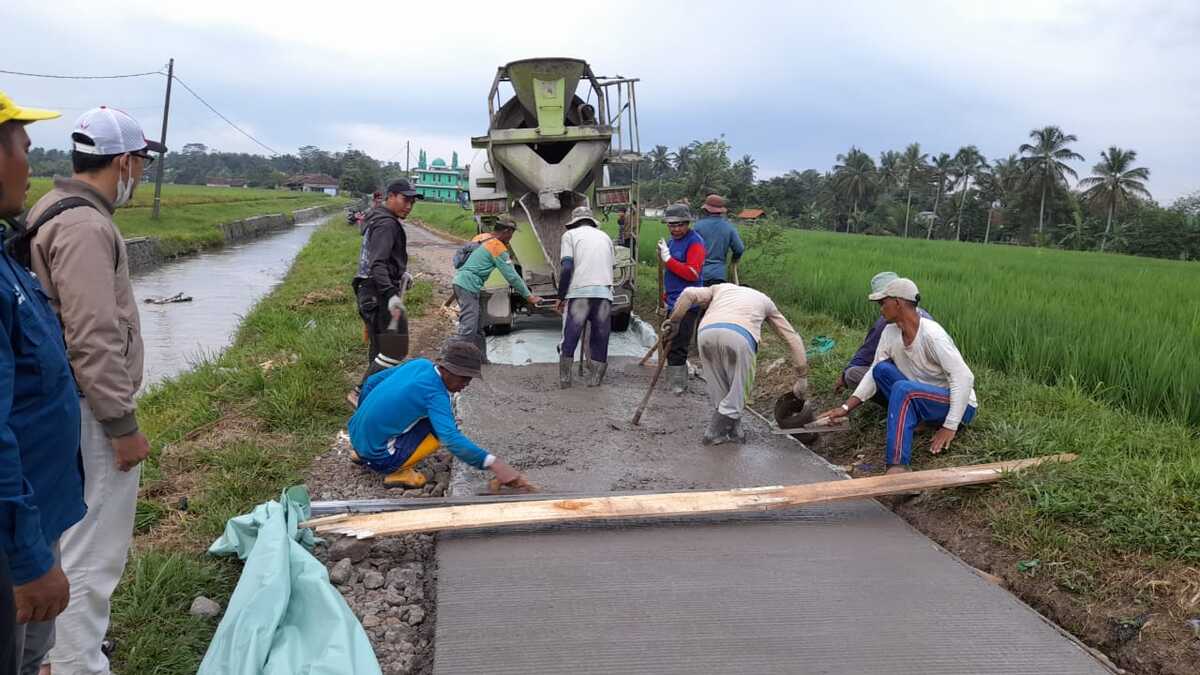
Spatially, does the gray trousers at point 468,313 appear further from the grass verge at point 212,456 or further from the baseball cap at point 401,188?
the baseball cap at point 401,188

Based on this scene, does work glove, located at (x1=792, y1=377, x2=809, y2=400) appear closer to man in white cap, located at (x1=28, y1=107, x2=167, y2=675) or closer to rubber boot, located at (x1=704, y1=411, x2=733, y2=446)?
rubber boot, located at (x1=704, y1=411, x2=733, y2=446)

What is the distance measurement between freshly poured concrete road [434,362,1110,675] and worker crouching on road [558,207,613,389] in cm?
215

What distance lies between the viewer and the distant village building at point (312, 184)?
8919 cm

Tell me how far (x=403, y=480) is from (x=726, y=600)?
195cm

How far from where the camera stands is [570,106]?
823cm

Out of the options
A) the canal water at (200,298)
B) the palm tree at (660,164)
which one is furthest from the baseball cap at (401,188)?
the palm tree at (660,164)

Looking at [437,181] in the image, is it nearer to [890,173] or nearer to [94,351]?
[890,173]

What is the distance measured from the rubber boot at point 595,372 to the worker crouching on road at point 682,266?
566mm

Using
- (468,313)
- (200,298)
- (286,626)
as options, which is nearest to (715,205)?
(468,313)

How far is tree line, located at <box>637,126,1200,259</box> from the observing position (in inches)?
1449

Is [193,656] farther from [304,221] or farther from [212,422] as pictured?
[304,221]

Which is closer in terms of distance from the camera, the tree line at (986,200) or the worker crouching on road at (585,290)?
the worker crouching on road at (585,290)

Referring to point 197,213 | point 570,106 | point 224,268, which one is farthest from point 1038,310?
point 197,213

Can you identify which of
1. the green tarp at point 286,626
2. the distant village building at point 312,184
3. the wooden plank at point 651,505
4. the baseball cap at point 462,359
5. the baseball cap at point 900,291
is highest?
the distant village building at point 312,184
